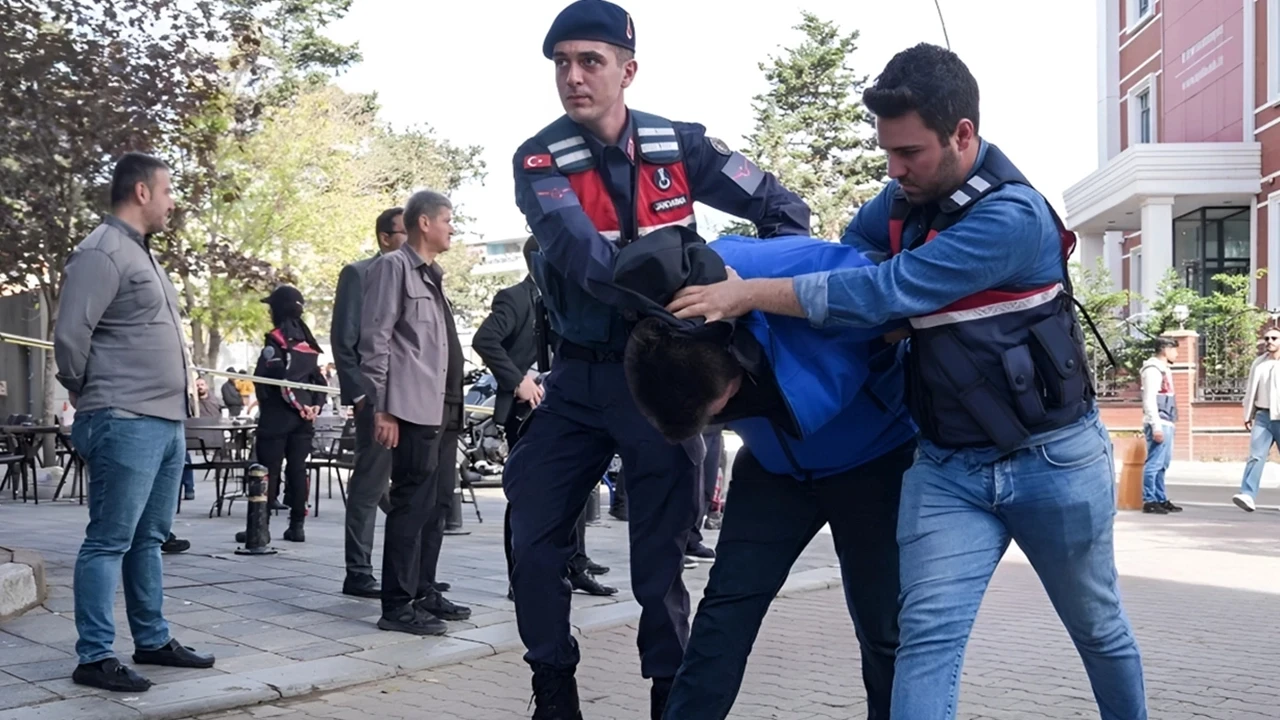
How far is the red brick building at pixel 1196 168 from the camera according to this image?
28047mm

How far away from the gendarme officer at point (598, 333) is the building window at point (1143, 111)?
34407 millimetres

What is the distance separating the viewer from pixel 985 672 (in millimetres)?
5844

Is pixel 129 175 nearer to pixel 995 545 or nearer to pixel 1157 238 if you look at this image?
pixel 995 545

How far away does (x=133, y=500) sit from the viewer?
208 inches

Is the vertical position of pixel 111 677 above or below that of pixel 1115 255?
below

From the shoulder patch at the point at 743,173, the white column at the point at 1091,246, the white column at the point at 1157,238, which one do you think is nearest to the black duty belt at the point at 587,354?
the shoulder patch at the point at 743,173

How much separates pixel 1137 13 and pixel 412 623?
117 ft

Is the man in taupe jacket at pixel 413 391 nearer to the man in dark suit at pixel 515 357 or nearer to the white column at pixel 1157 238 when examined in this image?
the man in dark suit at pixel 515 357

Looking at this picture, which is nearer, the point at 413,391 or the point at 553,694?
A: the point at 553,694

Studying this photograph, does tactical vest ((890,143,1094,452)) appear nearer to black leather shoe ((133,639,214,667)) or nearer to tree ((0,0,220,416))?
black leather shoe ((133,639,214,667))

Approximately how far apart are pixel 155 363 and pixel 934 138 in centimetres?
347

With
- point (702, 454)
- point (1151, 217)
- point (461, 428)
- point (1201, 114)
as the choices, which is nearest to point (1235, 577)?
point (461, 428)

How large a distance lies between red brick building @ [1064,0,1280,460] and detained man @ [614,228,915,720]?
22442 mm

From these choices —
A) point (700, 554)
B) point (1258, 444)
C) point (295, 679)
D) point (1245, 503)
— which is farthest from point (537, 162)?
point (1245, 503)
